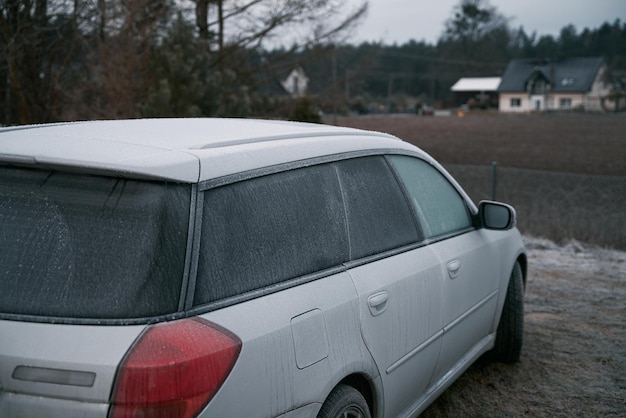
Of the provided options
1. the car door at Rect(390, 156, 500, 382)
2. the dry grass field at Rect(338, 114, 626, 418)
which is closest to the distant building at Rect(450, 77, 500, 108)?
the dry grass field at Rect(338, 114, 626, 418)

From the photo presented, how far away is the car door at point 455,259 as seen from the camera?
11.9 ft

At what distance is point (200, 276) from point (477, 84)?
97.9 metres

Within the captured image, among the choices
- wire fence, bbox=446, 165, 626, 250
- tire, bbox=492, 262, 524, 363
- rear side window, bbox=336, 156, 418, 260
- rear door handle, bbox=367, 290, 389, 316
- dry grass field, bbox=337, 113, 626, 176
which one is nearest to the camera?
rear door handle, bbox=367, 290, 389, 316

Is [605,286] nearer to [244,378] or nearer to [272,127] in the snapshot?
[272,127]

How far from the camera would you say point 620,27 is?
111438 mm

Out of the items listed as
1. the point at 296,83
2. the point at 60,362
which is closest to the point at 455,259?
the point at 60,362

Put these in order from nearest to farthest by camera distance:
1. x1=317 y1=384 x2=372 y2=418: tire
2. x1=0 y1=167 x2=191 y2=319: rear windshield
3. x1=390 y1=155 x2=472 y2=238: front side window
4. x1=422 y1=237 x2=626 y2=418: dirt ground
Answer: x1=0 y1=167 x2=191 y2=319: rear windshield → x1=317 y1=384 x2=372 y2=418: tire → x1=390 y1=155 x2=472 y2=238: front side window → x1=422 y1=237 x2=626 y2=418: dirt ground

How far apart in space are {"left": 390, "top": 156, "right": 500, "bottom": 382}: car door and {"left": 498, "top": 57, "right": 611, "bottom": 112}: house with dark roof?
85.2 metres

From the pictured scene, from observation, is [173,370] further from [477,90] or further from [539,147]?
[477,90]

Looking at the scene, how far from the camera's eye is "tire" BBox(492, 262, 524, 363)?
15.4ft

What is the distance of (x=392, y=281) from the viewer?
3.04 m

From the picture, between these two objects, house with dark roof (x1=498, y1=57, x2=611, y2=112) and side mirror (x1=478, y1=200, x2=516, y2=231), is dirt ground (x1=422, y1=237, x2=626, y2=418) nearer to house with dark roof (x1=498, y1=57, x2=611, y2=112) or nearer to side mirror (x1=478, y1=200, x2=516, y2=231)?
side mirror (x1=478, y1=200, x2=516, y2=231)

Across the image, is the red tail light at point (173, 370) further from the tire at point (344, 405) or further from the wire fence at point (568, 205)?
the wire fence at point (568, 205)

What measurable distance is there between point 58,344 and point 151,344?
254 millimetres
